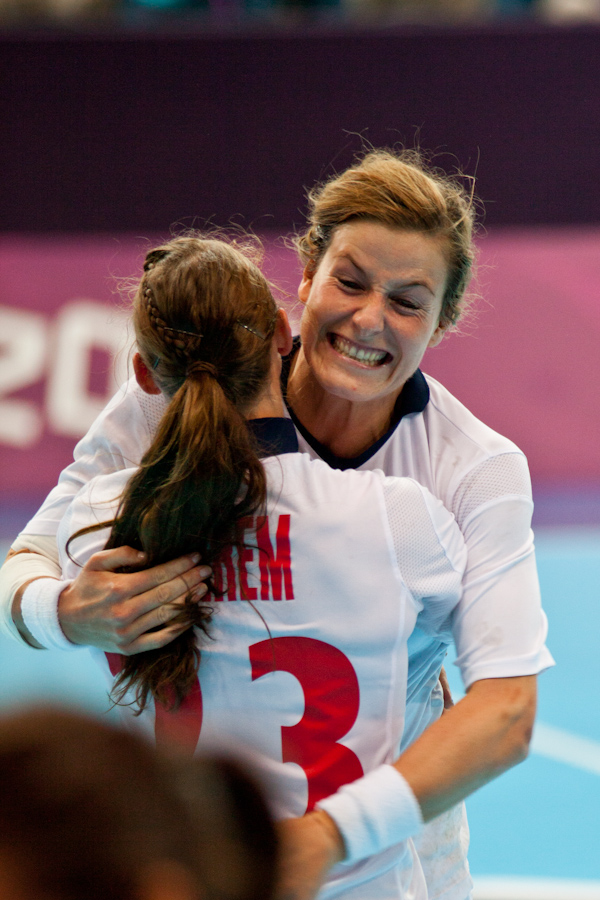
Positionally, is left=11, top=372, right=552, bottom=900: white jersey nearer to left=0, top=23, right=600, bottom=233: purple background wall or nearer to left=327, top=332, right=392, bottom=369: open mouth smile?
left=327, top=332, right=392, bottom=369: open mouth smile

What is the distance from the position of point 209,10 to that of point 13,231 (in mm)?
1852

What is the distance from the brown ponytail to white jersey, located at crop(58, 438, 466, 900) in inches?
1.5

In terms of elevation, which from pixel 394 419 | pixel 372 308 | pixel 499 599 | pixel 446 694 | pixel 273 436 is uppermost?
pixel 372 308

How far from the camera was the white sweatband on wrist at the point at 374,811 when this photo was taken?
1.20m

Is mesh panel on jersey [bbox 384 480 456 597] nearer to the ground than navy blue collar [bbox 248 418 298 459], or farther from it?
nearer to the ground

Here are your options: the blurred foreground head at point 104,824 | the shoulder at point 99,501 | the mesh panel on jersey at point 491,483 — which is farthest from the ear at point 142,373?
the blurred foreground head at point 104,824

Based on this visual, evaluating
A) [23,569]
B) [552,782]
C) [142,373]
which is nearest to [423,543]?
[142,373]

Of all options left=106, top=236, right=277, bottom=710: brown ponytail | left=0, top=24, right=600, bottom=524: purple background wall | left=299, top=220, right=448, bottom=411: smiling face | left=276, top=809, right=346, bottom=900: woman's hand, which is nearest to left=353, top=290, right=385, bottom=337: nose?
left=299, top=220, right=448, bottom=411: smiling face

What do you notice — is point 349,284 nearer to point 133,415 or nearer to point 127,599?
point 133,415

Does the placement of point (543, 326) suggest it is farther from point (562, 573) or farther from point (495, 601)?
point (495, 601)

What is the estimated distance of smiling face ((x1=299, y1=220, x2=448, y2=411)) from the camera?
5.45 ft

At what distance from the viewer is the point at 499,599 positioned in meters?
1.41

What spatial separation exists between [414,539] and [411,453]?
0.47 meters

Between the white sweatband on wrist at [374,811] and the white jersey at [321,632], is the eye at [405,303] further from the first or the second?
the white sweatband on wrist at [374,811]
